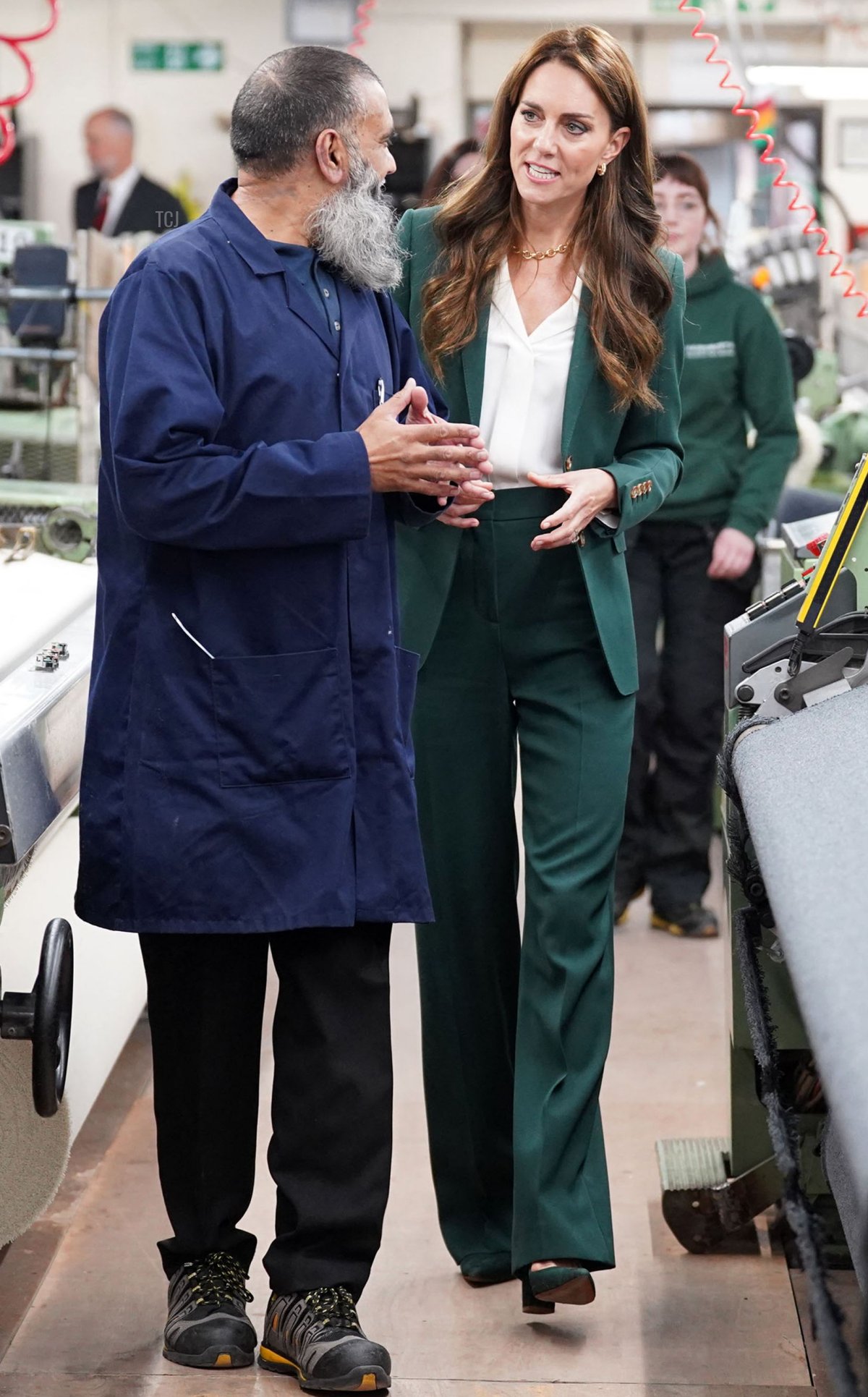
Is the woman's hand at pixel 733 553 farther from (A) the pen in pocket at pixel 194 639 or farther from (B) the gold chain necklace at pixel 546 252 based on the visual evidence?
(A) the pen in pocket at pixel 194 639

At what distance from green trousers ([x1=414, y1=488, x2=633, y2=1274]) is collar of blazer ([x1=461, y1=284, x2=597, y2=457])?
10 cm

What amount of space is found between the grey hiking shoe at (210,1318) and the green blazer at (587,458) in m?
0.77

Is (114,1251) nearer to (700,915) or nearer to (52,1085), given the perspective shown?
(52,1085)

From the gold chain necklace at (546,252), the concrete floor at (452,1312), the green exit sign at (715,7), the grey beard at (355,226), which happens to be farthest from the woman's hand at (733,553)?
the green exit sign at (715,7)

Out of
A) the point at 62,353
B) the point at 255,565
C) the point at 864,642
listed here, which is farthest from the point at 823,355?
the point at 255,565

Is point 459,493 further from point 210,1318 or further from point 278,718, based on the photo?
point 210,1318

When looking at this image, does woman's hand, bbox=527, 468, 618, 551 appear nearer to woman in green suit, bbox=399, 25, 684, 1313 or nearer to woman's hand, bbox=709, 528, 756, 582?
woman in green suit, bbox=399, 25, 684, 1313

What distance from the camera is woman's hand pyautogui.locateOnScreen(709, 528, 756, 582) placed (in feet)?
12.1

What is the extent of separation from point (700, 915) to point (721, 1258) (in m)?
1.54

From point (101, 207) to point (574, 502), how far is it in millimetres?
5066

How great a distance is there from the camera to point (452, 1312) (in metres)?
2.21

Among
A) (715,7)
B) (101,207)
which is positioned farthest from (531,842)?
(715,7)

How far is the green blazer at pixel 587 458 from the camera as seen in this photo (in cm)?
212

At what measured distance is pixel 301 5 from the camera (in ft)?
36.5
